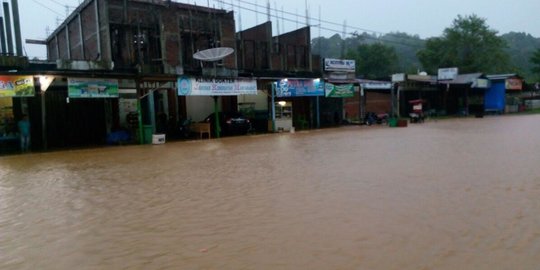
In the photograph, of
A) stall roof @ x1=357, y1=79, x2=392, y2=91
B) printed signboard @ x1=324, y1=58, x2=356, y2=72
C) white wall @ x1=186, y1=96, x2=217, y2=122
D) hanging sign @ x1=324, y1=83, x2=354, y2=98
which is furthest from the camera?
printed signboard @ x1=324, y1=58, x2=356, y2=72

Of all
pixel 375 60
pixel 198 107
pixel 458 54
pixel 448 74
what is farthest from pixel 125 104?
pixel 458 54

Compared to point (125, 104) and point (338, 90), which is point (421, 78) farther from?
point (125, 104)

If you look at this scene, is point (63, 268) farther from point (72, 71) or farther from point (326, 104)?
point (326, 104)

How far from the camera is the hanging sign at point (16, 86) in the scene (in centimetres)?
1591

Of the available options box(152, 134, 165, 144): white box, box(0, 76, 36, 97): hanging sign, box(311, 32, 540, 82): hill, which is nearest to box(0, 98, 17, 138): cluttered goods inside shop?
box(0, 76, 36, 97): hanging sign

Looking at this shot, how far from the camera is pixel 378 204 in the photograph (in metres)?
6.75

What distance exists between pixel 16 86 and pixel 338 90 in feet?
60.8

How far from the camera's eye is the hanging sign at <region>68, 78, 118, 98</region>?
1750cm

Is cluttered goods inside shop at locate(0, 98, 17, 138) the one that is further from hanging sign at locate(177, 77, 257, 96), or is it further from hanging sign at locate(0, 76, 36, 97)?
hanging sign at locate(177, 77, 257, 96)

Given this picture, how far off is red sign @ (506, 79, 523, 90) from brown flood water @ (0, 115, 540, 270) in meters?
33.9

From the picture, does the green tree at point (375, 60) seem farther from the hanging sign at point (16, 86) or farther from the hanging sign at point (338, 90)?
the hanging sign at point (16, 86)

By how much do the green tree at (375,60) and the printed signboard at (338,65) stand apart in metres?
32.1

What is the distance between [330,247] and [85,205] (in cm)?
465

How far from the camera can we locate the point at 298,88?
1027 inches
